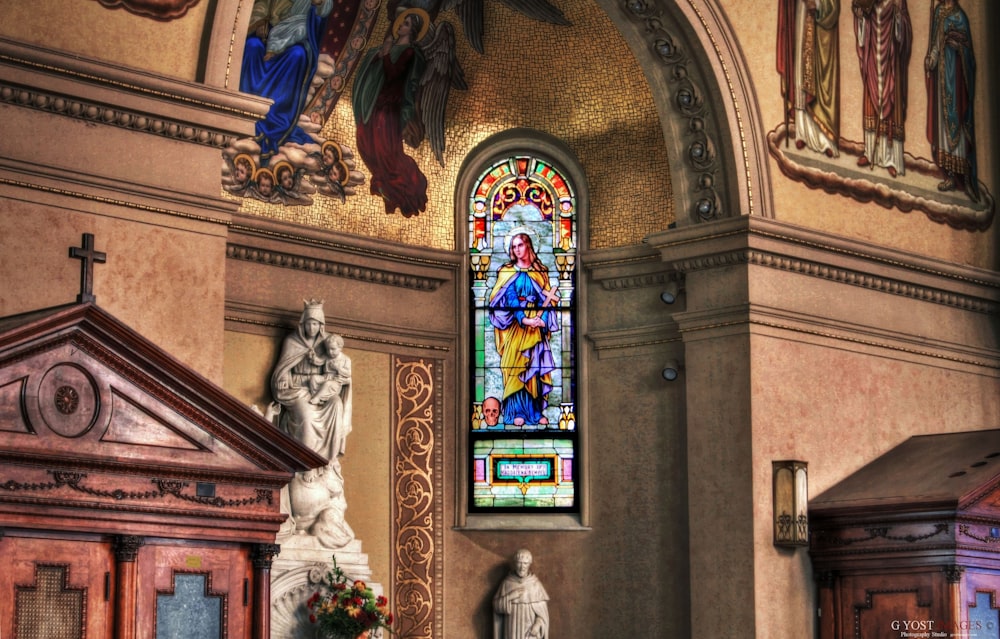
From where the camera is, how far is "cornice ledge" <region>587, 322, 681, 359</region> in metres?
16.4

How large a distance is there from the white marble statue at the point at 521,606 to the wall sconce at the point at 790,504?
2.43 m

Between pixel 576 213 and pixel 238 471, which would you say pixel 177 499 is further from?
pixel 576 213

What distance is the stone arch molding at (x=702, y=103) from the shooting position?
1518 cm

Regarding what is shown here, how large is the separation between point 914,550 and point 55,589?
24.7ft

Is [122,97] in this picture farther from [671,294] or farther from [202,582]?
[671,294]

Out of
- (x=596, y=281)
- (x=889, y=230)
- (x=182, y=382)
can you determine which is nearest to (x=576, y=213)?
(x=596, y=281)

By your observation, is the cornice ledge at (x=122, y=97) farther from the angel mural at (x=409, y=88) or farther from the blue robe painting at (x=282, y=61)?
the angel mural at (x=409, y=88)

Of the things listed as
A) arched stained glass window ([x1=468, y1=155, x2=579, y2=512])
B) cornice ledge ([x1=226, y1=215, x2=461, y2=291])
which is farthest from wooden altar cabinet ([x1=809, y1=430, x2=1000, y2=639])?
cornice ledge ([x1=226, y1=215, x2=461, y2=291])

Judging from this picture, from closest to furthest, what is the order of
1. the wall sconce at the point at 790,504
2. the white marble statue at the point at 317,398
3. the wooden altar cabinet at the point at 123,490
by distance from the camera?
the wooden altar cabinet at the point at 123,490
the white marble statue at the point at 317,398
the wall sconce at the point at 790,504

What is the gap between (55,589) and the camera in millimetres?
9539

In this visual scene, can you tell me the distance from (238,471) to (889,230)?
820cm

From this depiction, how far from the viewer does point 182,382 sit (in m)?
10.0

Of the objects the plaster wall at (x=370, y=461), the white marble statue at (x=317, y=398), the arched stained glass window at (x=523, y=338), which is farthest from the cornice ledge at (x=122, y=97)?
the arched stained glass window at (x=523, y=338)

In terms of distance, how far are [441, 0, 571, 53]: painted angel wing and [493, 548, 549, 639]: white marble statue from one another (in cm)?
505
